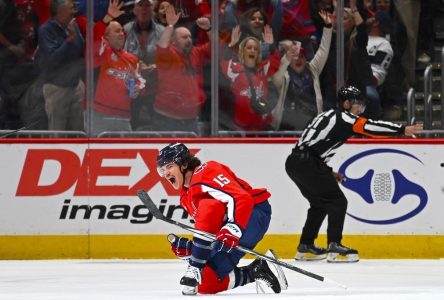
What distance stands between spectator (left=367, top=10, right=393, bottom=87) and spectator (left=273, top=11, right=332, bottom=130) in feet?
1.23

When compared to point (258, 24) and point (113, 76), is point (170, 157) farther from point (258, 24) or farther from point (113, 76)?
point (258, 24)

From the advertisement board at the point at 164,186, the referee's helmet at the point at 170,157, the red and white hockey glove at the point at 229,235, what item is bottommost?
the advertisement board at the point at 164,186

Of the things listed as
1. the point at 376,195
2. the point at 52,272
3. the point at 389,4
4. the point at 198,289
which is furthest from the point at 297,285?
the point at 389,4

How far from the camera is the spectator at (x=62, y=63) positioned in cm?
1101

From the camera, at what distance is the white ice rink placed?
7.39m

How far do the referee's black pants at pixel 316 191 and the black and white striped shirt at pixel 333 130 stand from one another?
86 mm

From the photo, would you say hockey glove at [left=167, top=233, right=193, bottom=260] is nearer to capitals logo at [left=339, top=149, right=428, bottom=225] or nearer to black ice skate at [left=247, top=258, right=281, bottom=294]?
black ice skate at [left=247, top=258, right=281, bottom=294]

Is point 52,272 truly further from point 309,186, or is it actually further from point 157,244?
point 309,186

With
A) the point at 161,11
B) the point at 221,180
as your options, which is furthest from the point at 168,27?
the point at 221,180

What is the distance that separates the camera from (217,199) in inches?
281

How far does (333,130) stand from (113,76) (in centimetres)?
199

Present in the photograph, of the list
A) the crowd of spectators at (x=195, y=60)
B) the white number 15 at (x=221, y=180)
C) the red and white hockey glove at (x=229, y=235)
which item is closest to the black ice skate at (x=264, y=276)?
the red and white hockey glove at (x=229, y=235)

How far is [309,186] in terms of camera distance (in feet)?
34.7

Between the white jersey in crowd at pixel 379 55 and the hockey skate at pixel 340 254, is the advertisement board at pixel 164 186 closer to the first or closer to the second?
the hockey skate at pixel 340 254
